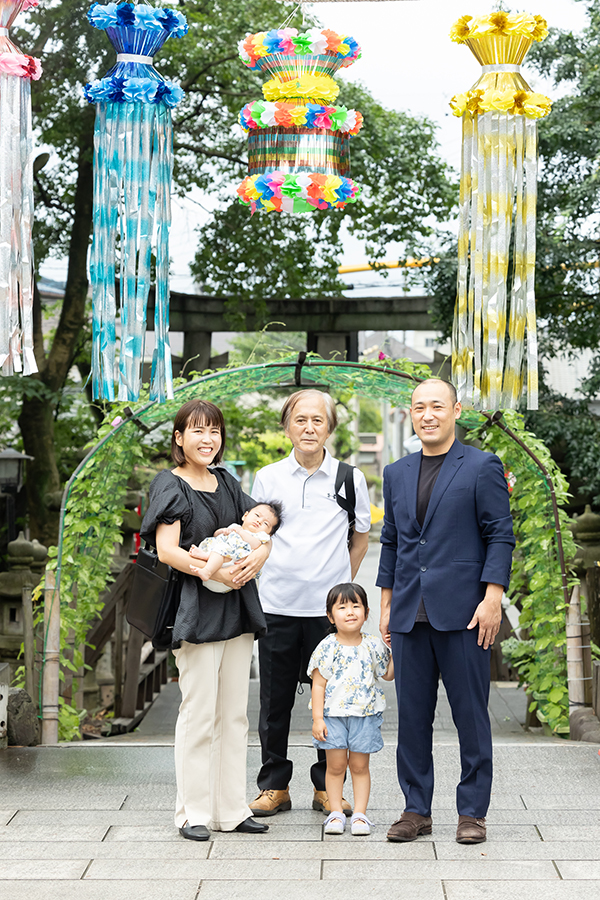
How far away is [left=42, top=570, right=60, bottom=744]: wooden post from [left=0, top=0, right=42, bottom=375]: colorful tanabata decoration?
1.99m

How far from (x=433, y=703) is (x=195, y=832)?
914 mm

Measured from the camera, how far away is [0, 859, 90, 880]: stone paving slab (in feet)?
9.81

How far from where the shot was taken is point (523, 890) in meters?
2.85

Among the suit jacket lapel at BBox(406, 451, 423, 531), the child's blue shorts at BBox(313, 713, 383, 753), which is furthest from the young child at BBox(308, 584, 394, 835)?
the suit jacket lapel at BBox(406, 451, 423, 531)

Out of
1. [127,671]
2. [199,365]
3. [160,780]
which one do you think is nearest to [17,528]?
[199,365]

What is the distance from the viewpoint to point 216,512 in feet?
11.3

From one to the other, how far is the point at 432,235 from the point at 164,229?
6.26m

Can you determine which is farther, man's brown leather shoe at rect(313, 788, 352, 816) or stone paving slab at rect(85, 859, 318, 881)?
man's brown leather shoe at rect(313, 788, 352, 816)

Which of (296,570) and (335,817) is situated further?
(296,570)

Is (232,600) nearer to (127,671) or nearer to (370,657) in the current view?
(370,657)

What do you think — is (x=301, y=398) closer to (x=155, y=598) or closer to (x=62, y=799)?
(x=155, y=598)

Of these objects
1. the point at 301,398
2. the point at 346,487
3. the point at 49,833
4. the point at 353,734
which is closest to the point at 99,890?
the point at 49,833

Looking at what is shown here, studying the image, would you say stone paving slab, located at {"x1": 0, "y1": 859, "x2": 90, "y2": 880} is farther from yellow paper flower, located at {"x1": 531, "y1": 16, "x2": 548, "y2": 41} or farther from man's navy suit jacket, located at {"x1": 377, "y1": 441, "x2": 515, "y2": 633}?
yellow paper flower, located at {"x1": 531, "y1": 16, "x2": 548, "y2": 41}

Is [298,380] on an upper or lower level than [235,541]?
upper
